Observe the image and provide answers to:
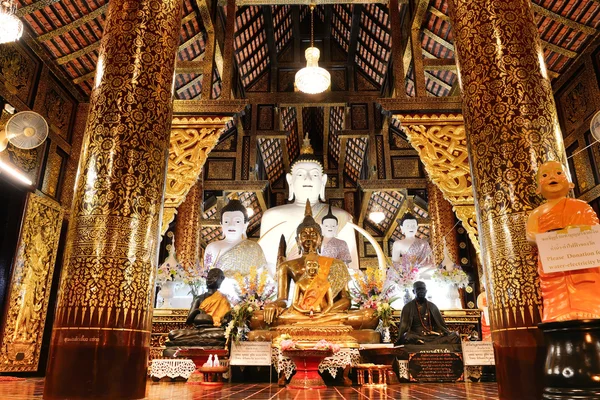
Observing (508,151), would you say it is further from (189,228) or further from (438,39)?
(189,228)

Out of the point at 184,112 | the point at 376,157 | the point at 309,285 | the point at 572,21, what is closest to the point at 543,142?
the point at 309,285

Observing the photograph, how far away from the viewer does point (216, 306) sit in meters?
5.09

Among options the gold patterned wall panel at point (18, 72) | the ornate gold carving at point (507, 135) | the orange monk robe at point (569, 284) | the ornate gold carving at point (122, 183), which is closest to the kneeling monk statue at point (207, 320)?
the ornate gold carving at point (122, 183)

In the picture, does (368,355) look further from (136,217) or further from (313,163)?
(313,163)

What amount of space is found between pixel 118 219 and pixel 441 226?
7.11 metres

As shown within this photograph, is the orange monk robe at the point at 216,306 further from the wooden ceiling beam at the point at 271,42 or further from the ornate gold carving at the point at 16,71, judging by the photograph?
the wooden ceiling beam at the point at 271,42

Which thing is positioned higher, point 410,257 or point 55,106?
point 55,106

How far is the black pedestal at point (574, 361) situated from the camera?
2.09m

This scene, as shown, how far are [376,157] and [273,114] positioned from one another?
8.00 feet

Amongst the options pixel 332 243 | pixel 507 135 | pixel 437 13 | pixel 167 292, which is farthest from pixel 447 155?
pixel 167 292

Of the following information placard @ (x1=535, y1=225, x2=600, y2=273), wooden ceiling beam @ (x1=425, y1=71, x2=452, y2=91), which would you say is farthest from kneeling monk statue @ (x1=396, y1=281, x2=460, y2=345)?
wooden ceiling beam @ (x1=425, y1=71, x2=452, y2=91)

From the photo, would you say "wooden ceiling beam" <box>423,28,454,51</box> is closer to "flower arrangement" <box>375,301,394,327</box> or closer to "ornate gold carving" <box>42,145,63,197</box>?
"flower arrangement" <box>375,301,394,327</box>

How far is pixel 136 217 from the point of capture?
3076mm

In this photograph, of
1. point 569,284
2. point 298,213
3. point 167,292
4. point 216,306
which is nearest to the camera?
point 569,284
